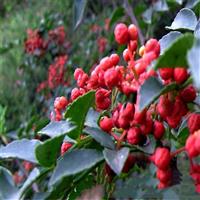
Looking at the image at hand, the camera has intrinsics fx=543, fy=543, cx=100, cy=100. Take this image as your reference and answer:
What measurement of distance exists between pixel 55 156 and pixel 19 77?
3448 millimetres

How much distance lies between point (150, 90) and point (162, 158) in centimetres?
9

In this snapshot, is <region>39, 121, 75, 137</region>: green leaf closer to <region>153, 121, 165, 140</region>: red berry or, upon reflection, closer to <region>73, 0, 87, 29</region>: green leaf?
<region>153, 121, 165, 140</region>: red berry

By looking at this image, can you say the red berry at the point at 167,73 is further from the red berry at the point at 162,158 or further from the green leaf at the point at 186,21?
the green leaf at the point at 186,21

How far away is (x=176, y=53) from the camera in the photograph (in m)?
0.59

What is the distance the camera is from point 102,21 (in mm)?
3947

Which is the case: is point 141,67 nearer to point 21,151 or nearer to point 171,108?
point 171,108

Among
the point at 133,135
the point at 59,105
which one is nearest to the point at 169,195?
the point at 59,105

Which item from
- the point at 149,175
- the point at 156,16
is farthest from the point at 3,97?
the point at 149,175

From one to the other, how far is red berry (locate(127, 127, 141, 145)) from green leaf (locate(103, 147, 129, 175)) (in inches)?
0.5

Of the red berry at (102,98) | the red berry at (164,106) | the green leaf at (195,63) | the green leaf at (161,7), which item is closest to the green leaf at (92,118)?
the red berry at (102,98)

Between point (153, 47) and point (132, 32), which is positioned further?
point (132, 32)

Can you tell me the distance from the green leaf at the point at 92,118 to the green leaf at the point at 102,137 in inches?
2.3

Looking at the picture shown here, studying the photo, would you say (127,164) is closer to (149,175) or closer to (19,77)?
(149,175)

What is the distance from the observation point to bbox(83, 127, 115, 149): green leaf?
692 millimetres
